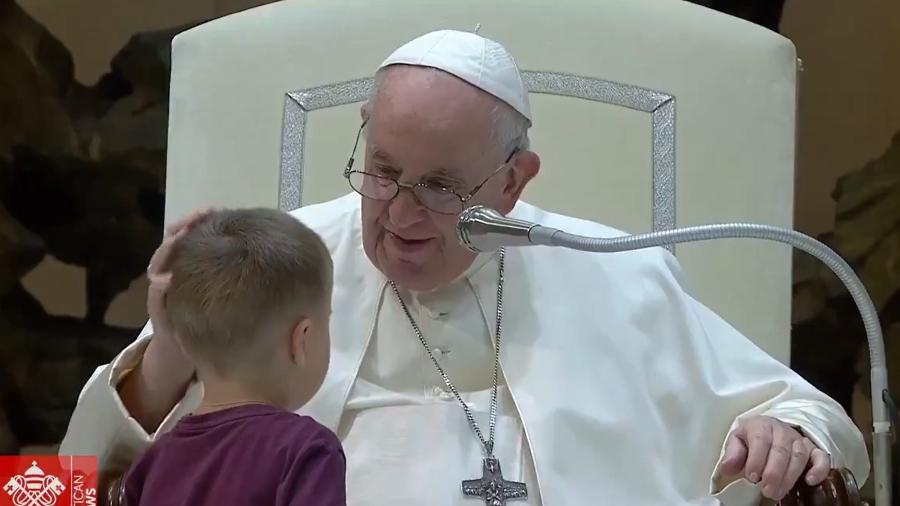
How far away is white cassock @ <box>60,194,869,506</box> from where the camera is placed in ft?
7.64

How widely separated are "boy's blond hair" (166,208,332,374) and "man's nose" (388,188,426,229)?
1.93 ft

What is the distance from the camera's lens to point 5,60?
16.0 ft

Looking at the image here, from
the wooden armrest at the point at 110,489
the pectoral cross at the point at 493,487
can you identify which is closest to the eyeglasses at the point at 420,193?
the pectoral cross at the point at 493,487

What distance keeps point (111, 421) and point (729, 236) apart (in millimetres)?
1127

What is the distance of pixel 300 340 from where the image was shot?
5.70 feet

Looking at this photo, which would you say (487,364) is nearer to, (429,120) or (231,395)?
(429,120)

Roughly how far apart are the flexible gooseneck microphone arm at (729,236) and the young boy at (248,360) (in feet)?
1.07

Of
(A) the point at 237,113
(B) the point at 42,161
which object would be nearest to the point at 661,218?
(A) the point at 237,113

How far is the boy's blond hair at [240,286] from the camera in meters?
1.70

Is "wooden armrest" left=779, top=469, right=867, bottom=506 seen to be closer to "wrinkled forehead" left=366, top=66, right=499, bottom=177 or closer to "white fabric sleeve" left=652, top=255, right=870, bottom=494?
"white fabric sleeve" left=652, top=255, right=870, bottom=494

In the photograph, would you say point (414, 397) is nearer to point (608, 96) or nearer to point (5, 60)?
point (608, 96)

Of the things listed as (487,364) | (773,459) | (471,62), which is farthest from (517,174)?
(773,459)

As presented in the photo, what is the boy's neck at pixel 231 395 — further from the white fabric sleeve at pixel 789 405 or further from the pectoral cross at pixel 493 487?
the white fabric sleeve at pixel 789 405

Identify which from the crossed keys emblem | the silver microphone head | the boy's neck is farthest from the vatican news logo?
the silver microphone head
